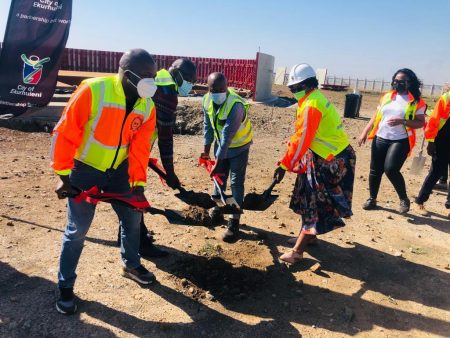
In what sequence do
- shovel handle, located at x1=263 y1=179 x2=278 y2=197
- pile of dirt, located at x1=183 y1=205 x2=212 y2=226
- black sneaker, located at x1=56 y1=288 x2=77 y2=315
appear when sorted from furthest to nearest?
pile of dirt, located at x1=183 y1=205 x2=212 y2=226, shovel handle, located at x1=263 y1=179 x2=278 y2=197, black sneaker, located at x1=56 y1=288 x2=77 y2=315

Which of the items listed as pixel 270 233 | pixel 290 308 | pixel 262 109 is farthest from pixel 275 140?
pixel 290 308

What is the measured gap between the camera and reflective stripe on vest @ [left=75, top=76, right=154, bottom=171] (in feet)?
8.74

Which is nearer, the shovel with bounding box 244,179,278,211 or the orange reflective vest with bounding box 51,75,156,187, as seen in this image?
the orange reflective vest with bounding box 51,75,156,187

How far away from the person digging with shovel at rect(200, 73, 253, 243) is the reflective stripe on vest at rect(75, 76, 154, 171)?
51.0 inches

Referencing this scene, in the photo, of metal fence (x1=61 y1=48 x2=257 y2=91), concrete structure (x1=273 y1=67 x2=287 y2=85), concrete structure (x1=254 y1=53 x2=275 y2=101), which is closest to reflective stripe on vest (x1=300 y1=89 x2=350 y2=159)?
concrete structure (x1=254 y1=53 x2=275 y2=101)

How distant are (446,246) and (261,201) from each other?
244cm

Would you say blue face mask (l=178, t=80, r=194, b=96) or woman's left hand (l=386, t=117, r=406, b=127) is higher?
blue face mask (l=178, t=80, r=194, b=96)

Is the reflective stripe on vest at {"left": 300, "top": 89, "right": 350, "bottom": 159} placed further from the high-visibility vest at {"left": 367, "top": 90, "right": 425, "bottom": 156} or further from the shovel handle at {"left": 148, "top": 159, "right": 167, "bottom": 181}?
the high-visibility vest at {"left": 367, "top": 90, "right": 425, "bottom": 156}

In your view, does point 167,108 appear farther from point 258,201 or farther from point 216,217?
point 216,217

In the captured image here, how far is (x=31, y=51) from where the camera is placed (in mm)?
7027

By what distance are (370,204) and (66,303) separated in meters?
4.41

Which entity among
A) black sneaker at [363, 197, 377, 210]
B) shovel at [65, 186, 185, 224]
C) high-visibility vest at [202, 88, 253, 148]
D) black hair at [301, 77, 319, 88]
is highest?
black hair at [301, 77, 319, 88]

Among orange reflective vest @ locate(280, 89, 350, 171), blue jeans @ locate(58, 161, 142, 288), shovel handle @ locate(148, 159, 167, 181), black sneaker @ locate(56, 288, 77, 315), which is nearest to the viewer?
blue jeans @ locate(58, 161, 142, 288)

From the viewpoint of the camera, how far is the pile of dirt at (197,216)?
4.89m
